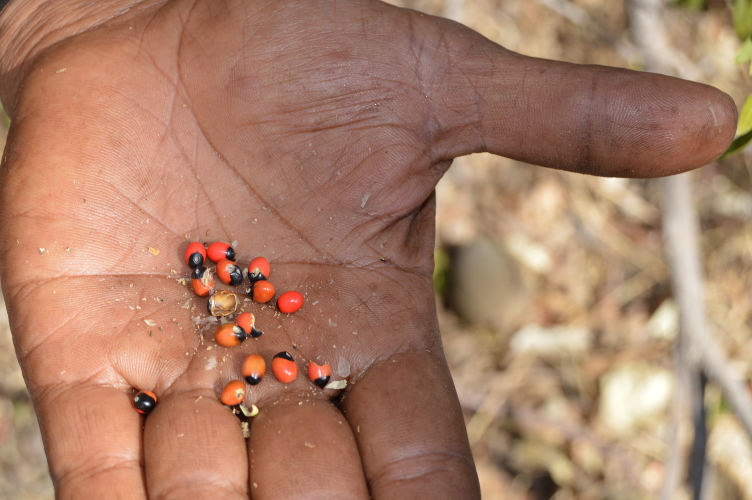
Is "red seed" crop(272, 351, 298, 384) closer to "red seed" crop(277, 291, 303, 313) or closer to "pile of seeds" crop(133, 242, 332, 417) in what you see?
"pile of seeds" crop(133, 242, 332, 417)

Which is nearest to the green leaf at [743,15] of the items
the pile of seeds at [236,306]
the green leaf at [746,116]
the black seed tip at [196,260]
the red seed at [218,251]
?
the green leaf at [746,116]

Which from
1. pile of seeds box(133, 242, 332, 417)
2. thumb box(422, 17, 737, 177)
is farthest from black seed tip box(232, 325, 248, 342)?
thumb box(422, 17, 737, 177)

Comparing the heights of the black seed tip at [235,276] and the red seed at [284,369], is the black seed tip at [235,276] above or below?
above

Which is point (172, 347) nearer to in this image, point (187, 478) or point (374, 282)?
point (187, 478)

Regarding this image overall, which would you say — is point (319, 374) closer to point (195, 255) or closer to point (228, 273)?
point (228, 273)

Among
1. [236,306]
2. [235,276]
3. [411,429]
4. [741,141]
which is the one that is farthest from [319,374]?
[741,141]

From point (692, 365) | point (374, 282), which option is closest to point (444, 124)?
point (374, 282)

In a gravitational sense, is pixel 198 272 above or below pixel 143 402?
above

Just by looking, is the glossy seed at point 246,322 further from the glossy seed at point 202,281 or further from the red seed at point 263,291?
the glossy seed at point 202,281
